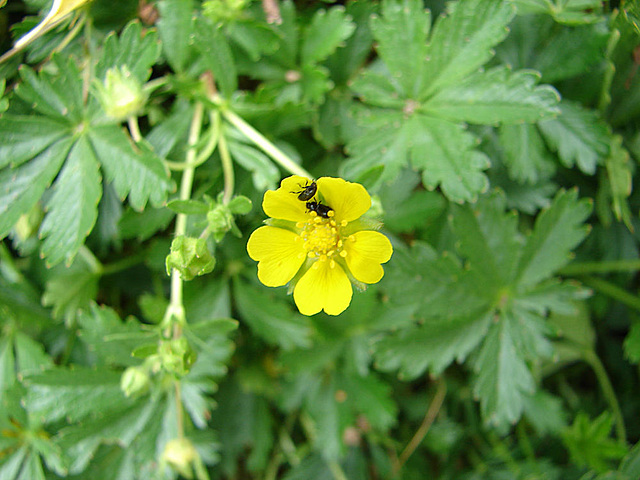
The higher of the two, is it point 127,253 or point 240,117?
point 240,117

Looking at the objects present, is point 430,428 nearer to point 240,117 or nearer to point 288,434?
point 288,434

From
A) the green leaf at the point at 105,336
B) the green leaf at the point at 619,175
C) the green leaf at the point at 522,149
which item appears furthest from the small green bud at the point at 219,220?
the green leaf at the point at 619,175

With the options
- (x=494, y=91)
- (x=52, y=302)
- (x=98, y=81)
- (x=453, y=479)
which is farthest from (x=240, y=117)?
(x=453, y=479)

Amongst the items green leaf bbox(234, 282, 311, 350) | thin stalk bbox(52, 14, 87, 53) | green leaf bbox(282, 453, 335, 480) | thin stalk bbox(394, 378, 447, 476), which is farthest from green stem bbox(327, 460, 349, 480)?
thin stalk bbox(52, 14, 87, 53)

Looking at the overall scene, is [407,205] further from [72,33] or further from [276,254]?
[72,33]

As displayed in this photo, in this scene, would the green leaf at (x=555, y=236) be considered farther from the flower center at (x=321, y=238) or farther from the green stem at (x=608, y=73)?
the flower center at (x=321, y=238)

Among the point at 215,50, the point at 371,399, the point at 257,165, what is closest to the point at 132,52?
the point at 215,50

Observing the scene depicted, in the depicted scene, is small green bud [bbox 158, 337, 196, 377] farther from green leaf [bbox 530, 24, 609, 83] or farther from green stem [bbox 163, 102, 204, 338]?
green leaf [bbox 530, 24, 609, 83]
